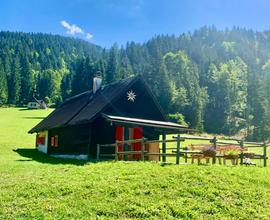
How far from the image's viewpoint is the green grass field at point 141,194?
1092 centimetres

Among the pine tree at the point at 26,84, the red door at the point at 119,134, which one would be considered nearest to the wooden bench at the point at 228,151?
the red door at the point at 119,134

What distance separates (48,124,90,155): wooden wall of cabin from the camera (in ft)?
85.6

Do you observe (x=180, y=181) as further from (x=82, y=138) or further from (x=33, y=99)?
(x=33, y=99)

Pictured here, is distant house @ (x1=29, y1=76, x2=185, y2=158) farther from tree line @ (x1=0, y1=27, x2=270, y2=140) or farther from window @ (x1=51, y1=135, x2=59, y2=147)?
tree line @ (x1=0, y1=27, x2=270, y2=140)

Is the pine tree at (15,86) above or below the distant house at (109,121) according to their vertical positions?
above

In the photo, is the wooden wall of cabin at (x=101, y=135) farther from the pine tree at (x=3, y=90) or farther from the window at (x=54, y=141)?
the pine tree at (x=3, y=90)

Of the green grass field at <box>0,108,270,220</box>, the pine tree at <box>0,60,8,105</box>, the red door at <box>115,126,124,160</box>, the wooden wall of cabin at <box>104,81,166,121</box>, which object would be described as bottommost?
the green grass field at <box>0,108,270,220</box>

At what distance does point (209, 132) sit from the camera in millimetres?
78125

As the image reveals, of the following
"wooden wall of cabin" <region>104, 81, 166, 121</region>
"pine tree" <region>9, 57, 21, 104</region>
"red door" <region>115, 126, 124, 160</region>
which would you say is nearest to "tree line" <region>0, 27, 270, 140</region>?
"pine tree" <region>9, 57, 21, 104</region>

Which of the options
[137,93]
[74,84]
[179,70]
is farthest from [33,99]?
[137,93]

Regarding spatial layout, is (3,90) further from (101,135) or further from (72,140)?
(101,135)

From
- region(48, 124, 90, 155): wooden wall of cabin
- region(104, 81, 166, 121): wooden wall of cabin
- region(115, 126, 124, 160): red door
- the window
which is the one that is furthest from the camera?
the window

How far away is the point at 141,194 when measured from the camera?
12.1 metres

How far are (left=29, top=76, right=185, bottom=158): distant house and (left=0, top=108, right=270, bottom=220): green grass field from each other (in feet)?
29.9
